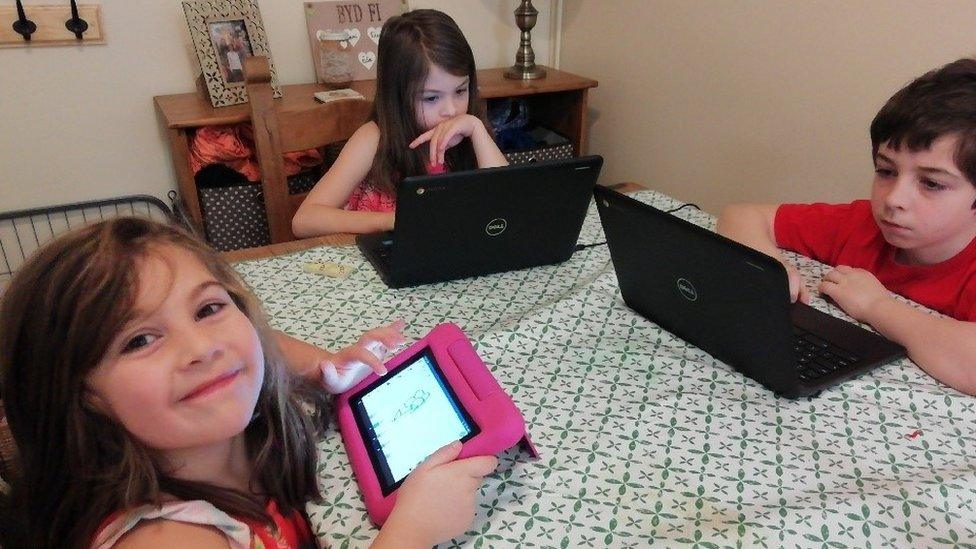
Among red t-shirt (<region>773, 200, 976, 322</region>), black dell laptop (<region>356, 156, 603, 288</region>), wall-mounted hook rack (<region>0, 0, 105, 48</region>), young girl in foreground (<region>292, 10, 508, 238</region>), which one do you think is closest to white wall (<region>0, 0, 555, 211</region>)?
wall-mounted hook rack (<region>0, 0, 105, 48</region>)

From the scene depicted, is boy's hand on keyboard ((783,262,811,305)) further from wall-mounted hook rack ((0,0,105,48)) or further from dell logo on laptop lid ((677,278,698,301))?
wall-mounted hook rack ((0,0,105,48))

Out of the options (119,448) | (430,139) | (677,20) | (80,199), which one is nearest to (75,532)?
(119,448)

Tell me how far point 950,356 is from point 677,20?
1.55 metres

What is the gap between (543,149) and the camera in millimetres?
2342

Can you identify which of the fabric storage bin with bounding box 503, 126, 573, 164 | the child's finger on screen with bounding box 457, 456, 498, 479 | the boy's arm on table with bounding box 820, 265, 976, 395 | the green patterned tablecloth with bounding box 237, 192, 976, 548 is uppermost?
the child's finger on screen with bounding box 457, 456, 498, 479

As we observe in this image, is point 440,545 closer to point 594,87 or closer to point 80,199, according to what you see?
point 80,199

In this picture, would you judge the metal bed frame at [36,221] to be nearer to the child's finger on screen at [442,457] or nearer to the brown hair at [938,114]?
the child's finger on screen at [442,457]

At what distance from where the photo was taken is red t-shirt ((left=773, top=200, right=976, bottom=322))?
1.01m

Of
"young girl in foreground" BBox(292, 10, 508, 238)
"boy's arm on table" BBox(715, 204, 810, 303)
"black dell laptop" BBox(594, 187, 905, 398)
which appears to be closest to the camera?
"black dell laptop" BBox(594, 187, 905, 398)

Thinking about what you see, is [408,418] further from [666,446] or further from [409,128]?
[409,128]

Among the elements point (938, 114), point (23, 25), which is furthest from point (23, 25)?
point (938, 114)

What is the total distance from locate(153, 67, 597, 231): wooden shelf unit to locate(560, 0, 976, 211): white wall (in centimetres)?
15

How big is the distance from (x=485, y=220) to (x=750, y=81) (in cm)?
123

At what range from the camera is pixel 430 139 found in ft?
4.59
